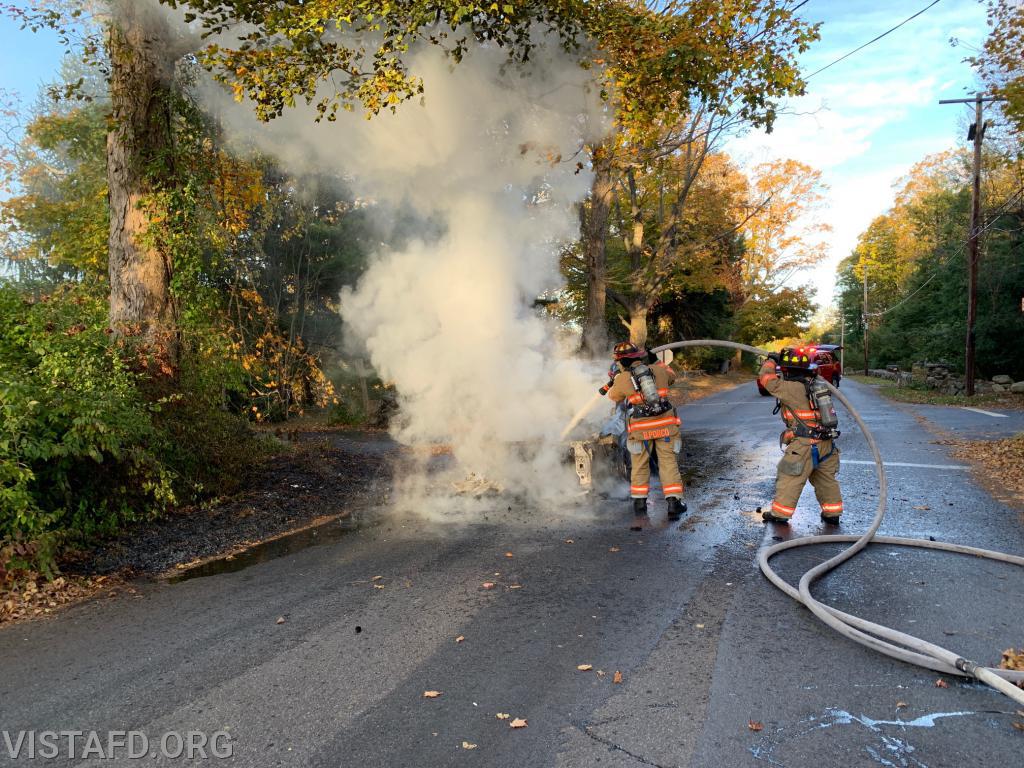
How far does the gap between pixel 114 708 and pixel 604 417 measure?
700cm

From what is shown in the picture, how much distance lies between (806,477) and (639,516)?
5.37 feet

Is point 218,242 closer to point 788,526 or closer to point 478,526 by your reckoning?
point 478,526

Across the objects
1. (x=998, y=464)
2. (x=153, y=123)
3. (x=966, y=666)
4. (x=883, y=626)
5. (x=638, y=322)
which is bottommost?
(x=998, y=464)

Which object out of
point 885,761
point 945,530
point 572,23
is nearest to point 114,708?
point 885,761

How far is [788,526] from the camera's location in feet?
19.5

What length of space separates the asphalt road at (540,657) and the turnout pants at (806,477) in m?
0.28

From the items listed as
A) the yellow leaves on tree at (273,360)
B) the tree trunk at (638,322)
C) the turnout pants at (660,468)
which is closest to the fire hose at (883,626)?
the turnout pants at (660,468)

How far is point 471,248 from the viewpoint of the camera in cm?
866

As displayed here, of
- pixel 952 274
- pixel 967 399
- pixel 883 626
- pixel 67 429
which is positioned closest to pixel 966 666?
pixel 883 626

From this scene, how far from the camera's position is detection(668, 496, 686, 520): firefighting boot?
21.0 feet

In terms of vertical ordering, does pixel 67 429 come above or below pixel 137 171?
below

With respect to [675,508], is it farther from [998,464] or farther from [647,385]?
[998,464]

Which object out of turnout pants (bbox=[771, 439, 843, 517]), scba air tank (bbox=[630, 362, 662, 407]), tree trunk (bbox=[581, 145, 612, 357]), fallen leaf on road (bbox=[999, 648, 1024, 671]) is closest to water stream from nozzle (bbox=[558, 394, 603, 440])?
scba air tank (bbox=[630, 362, 662, 407])

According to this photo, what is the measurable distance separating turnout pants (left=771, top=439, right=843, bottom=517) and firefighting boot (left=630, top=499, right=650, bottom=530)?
1.22 metres
